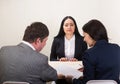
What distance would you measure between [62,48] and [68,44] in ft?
0.36

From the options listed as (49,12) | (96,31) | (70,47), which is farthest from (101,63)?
(49,12)

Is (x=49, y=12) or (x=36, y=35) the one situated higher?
(x=49, y=12)

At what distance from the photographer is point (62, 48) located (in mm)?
3480

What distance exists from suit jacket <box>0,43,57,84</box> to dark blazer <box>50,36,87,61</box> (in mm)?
1404

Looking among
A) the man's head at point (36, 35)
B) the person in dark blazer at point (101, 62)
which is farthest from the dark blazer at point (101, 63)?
the man's head at point (36, 35)

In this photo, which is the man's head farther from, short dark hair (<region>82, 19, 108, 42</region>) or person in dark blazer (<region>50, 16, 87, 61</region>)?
person in dark blazer (<region>50, 16, 87, 61</region>)

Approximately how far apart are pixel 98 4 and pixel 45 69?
7.68 ft

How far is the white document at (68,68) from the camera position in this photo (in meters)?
2.60

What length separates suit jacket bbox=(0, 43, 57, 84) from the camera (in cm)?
198

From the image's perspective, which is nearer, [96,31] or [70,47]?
[96,31]

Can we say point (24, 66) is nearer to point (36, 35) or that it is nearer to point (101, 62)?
point (36, 35)

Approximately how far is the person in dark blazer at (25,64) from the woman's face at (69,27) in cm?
139

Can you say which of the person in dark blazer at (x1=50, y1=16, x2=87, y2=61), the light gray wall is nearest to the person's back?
the person in dark blazer at (x1=50, y1=16, x2=87, y2=61)

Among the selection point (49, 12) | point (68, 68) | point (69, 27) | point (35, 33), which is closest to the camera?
point (35, 33)
